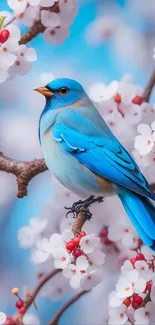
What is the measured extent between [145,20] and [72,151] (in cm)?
52

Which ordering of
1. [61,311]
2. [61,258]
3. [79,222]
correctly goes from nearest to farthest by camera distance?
[61,258], [79,222], [61,311]

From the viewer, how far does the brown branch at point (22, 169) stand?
3.66 feet

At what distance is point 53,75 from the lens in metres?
1.34

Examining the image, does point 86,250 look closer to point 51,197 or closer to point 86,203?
point 86,203

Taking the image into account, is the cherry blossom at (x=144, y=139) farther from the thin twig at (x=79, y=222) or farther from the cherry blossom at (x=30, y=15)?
the cherry blossom at (x=30, y=15)

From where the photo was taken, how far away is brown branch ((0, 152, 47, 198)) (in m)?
1.12

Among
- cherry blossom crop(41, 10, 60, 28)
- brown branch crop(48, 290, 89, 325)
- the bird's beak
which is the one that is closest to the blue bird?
the bird's beak

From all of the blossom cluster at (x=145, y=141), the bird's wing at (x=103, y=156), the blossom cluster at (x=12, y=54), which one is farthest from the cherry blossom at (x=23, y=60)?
the blossom cluster at (x=145, y=141)

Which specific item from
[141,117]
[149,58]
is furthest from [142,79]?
[141,117]

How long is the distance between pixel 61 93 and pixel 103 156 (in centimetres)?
16

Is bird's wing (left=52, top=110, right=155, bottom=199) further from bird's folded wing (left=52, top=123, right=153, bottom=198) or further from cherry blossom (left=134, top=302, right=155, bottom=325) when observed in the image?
cherry blossom (left=134, top=302, right=155, bottom=325)

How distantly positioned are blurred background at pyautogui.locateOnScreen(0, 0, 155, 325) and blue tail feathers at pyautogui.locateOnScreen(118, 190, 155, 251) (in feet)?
0.98

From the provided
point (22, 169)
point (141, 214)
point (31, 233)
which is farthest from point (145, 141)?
point (31, 233)

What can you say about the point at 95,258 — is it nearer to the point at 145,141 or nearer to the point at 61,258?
the point at 61,258
